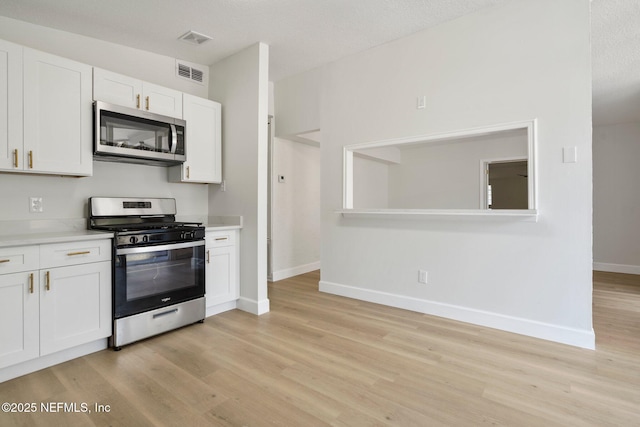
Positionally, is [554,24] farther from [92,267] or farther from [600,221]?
[600,221]

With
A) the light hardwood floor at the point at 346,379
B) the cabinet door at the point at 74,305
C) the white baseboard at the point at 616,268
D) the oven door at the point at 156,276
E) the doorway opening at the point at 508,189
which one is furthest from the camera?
the doorway opening at the point at 508,189

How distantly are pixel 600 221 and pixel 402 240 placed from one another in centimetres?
491

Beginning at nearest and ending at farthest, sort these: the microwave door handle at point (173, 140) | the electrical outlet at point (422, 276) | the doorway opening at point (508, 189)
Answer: the microwave door handle at point (173, 140) → the electrical outlet at point (422, 276) → the doorway opening at point (508, 189)

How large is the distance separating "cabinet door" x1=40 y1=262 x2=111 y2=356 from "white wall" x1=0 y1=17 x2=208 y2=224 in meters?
0.75

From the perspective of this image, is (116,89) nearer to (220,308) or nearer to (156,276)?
(156,276)

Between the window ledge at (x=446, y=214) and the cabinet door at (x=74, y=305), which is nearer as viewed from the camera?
the cabinet door at (x=74, y=305)

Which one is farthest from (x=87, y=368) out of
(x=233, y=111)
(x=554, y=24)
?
(x=554, y=24)

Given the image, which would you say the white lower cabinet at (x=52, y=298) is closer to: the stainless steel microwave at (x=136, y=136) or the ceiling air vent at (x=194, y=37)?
the stainless steel microwave at (x=136, y=136)

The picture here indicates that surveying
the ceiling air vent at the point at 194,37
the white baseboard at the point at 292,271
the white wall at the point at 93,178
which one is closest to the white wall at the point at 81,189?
the white wall at the point at 93,178

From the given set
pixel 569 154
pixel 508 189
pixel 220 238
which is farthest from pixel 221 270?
pixel 508 189

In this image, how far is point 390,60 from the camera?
3557 millimetres

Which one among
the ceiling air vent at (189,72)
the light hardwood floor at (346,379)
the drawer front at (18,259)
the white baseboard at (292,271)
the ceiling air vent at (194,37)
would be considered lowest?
the light hardwood floor at (346,379)

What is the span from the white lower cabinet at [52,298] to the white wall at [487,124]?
2513 millimetres

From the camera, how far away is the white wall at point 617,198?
18.7ft
